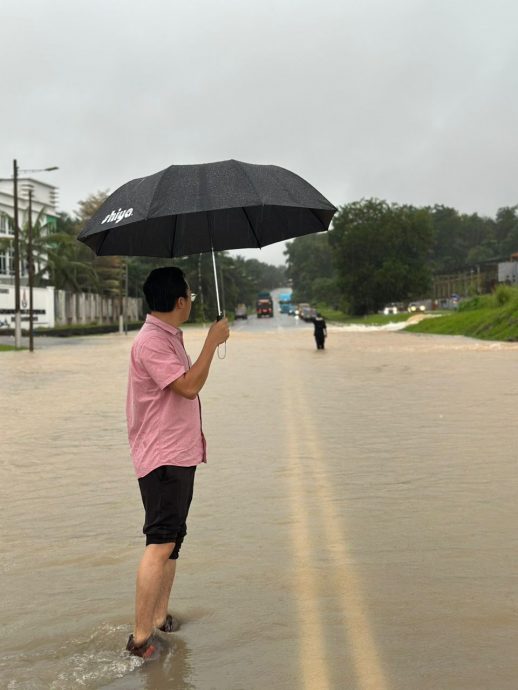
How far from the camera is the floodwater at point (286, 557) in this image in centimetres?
454

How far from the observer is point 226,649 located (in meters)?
4.76

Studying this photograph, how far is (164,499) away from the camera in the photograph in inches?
181

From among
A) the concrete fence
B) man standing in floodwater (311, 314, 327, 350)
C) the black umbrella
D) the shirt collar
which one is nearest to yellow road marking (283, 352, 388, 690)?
the shirt collar

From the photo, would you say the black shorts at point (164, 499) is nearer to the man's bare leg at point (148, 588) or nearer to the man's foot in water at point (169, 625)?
the man's bare leg at point (148, 588)

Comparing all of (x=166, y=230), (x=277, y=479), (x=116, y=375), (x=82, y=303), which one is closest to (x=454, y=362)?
(x=116, y=375)

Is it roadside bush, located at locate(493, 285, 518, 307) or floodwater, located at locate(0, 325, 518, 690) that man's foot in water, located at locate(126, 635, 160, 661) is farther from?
roadside bush, located at locate(493, 285, 518, 307)

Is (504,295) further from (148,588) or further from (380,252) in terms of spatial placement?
(380,252)

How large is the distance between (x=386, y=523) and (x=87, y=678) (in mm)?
3450

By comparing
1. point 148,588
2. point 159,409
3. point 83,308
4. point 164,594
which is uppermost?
point 83,308

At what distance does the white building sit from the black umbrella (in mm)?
46135

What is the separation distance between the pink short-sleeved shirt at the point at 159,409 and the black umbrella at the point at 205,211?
453 mm

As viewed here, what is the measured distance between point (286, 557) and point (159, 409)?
2.22m

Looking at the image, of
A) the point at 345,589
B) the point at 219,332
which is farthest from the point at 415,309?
the point at 219,332

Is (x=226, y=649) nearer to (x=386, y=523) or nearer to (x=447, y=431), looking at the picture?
(x=386, y=523)
